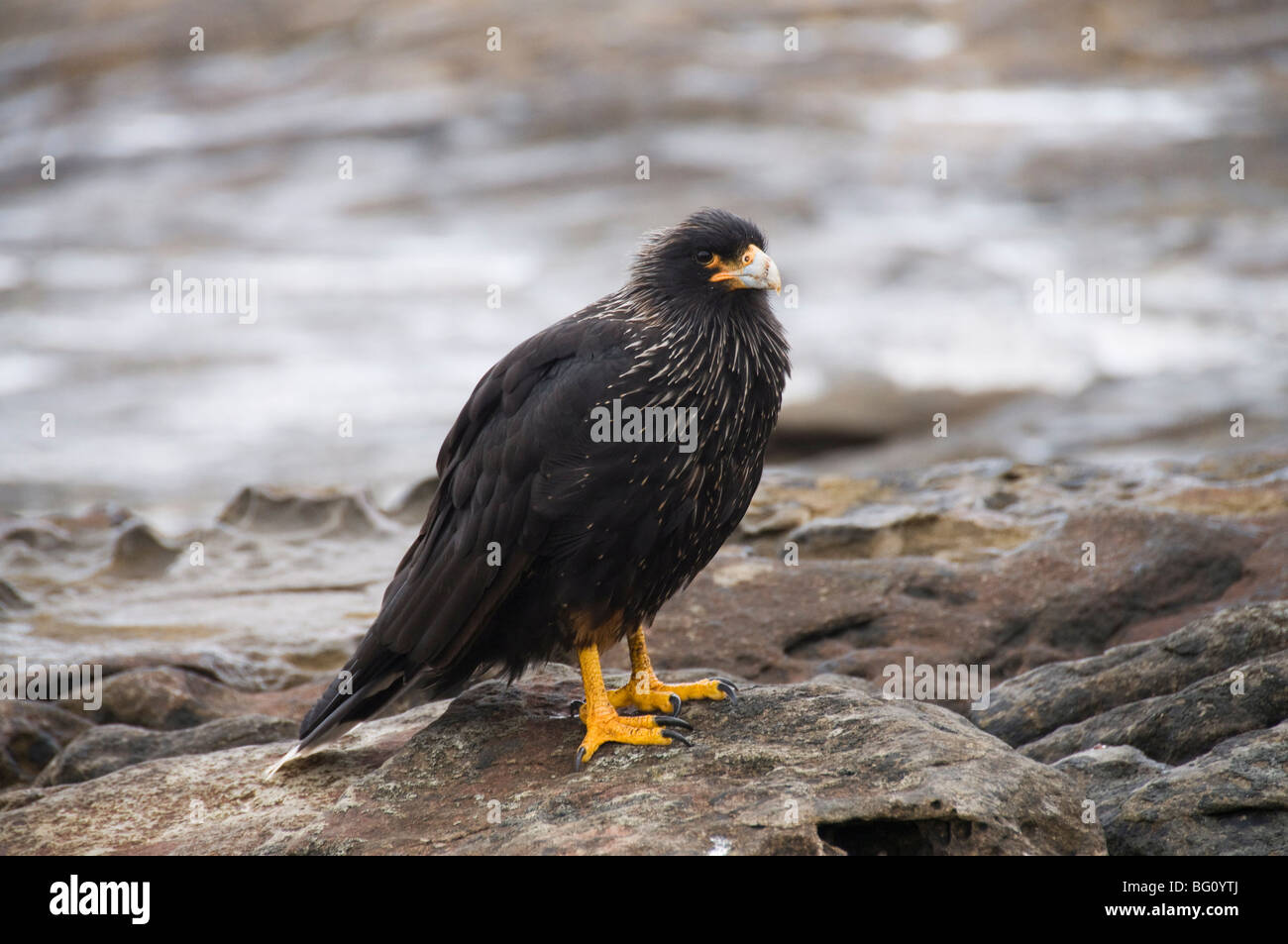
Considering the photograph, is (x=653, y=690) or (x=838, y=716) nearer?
(x=838, y=716)

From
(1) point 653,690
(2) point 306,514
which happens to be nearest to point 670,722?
(1) point 653,690

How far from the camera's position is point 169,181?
2552cm

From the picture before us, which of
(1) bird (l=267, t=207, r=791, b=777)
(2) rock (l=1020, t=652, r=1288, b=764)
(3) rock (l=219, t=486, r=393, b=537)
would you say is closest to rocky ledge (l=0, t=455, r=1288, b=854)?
(2) rock (l=1020, t=652, r=1288, b=764)

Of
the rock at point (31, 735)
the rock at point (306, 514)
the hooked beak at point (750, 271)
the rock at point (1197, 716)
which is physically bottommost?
the rock at point (31, 735)

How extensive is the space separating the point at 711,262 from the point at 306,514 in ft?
16.6

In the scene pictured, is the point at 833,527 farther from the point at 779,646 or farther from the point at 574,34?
the point at 574,34

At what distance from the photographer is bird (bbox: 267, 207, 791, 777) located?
4980 millimetres

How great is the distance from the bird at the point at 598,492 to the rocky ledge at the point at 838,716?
25 centimetres

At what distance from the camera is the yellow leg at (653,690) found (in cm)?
520

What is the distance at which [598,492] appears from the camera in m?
4.96

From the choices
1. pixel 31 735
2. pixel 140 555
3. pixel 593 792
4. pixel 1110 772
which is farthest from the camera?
pixel 140 555

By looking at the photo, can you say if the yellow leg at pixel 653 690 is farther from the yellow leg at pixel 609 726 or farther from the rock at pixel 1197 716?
the rock at pixel 1197 716

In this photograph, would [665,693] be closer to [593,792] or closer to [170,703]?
[593,792]

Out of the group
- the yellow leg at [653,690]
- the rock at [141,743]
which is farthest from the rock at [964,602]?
the rock at [141,743]
